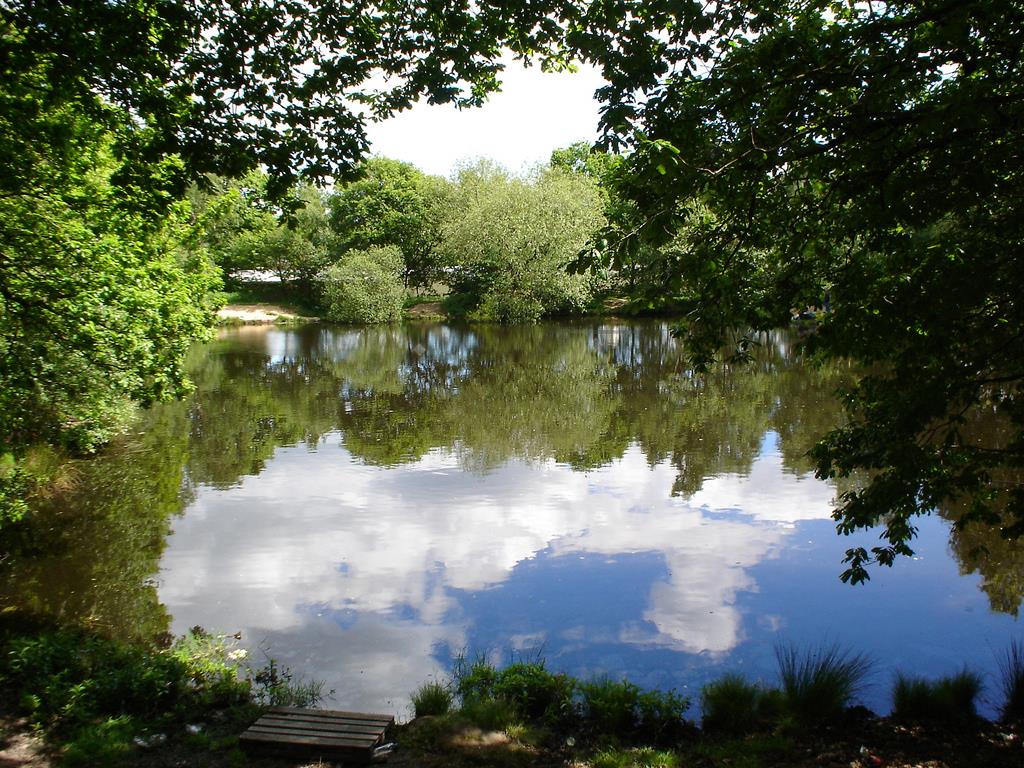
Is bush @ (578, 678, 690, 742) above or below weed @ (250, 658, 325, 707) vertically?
above

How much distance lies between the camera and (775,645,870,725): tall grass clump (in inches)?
242

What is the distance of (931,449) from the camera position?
580cm

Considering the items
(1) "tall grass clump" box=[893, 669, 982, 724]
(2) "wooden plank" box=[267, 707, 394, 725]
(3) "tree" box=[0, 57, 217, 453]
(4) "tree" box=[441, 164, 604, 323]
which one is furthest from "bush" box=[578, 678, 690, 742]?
(4) "tree" box=[441, 164, 604, 323]

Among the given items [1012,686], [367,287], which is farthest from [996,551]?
[367,287]

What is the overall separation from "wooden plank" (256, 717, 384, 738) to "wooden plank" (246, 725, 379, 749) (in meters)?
0.05

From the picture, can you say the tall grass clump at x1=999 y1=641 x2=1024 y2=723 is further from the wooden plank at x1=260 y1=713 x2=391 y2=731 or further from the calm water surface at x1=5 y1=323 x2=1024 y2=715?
the wooden plank at x1=260 y1=713 x2=391 y2=731

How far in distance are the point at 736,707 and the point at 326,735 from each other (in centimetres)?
330

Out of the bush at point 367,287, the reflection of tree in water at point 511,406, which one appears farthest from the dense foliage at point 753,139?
the bush at point 367,287

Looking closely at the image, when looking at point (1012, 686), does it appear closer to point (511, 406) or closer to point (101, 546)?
point (101, 546)

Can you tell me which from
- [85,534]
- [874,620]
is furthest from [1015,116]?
[85,534]

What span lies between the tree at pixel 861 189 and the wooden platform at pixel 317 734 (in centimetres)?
394

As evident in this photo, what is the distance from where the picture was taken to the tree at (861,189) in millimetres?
5066

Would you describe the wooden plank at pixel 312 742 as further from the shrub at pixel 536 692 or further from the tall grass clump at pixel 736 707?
the tall grass clump at pixel 736 707

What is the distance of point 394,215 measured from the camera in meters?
61.5
